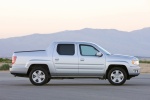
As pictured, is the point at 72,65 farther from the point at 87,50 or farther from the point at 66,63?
the point at 87,50

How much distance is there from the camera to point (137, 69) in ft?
68.7

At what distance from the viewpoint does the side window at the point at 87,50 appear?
20991 millimetres

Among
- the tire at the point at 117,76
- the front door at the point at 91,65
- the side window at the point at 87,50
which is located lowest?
the tire at the point at 117,76

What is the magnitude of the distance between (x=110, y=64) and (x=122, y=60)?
1.69 ft

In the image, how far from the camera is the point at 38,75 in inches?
822

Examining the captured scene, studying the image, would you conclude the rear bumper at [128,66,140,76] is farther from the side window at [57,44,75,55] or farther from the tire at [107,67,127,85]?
the side window at [57,44,75,55]

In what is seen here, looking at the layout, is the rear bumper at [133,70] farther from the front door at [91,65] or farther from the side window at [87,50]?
the side window at [87,50]

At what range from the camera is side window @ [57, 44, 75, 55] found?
21016mm

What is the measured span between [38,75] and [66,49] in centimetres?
153

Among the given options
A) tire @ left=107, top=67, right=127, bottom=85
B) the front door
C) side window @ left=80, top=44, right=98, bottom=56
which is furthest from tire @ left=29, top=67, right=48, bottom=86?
tire @ left=107, top=67, right=127, bottom=85

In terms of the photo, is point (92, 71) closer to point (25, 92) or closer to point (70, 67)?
point (70, 67)

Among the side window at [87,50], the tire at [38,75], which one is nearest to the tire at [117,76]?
the side window at [87,50]

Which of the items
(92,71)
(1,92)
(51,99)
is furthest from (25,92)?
(92,71)

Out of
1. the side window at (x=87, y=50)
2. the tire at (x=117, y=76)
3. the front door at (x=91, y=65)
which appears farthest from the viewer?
the side window at (x=87, y=50)
